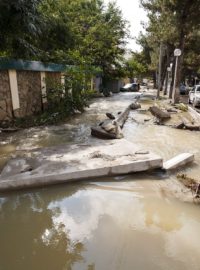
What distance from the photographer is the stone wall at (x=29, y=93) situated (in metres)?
10.8

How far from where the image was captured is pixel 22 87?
35.9 ft

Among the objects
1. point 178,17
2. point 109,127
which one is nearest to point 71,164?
point 109,127

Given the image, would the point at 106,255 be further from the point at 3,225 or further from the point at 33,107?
the point at 33,107

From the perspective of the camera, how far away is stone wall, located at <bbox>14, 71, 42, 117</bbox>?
10.8m

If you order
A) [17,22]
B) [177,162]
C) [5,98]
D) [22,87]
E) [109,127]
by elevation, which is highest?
[17,22]

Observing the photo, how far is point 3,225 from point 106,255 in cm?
163

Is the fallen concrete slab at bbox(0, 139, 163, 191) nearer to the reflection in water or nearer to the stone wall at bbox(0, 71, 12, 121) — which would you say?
the reflection in water

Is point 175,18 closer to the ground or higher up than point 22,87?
higher up

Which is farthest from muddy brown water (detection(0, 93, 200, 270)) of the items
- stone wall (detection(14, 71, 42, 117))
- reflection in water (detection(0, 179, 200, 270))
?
stone wall (detection(14, 71, 42, 117))

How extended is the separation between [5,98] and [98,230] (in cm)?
735

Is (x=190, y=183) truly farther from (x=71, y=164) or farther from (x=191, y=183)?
(x=71, y=164)

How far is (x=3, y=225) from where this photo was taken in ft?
12.9

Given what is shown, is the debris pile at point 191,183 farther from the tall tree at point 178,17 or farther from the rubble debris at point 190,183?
the tall tree at point 178,17

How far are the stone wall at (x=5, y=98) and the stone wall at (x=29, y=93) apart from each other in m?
0.46
